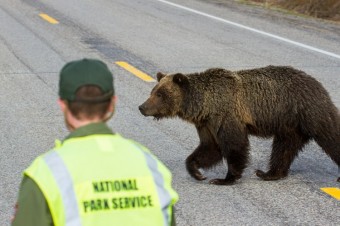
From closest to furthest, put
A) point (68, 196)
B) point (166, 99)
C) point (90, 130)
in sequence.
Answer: point (68, 196) < point (90, 130) < point (166, 99)

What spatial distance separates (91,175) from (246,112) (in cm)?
449

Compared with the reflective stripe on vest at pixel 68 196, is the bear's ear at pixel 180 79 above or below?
below

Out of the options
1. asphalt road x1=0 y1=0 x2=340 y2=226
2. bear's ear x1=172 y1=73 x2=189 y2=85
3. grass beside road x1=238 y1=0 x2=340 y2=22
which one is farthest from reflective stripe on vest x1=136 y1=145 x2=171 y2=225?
grass beside road x1=238 y1=0 x2=340 y2=22

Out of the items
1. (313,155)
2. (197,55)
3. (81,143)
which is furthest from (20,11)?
(81,143)

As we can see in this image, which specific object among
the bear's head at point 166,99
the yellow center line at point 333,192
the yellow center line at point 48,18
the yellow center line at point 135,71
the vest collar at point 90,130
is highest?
the vest collar at point 90,130

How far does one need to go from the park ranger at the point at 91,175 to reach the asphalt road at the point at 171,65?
3383mm

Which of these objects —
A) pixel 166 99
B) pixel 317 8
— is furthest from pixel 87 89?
pixel 317 8

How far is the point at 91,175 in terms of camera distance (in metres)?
2.63

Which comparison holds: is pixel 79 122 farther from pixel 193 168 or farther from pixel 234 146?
pixel 193 168

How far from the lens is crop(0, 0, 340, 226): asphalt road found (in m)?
6.55

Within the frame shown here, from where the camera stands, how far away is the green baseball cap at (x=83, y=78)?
8.87 feet

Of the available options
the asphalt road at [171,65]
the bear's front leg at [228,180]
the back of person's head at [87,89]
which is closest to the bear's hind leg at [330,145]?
the asphalt road at [171,65]

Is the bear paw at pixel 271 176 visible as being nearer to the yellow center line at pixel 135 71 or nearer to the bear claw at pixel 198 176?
the bear claw at pixel 198 176

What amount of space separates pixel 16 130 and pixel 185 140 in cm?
171
